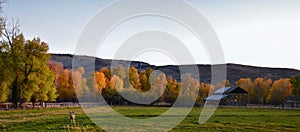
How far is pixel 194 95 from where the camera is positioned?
8675cm

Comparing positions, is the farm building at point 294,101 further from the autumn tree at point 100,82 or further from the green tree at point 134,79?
the autumn tree at point 100,82

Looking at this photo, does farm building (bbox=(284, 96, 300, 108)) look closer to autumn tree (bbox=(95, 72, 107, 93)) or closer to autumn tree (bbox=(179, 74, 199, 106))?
autumn tree (bbox=(179, 74, 199, 106))

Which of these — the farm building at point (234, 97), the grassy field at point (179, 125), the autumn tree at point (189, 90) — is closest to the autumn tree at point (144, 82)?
the autumn tree at point (189, 90)

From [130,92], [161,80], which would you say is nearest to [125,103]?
[130,92]

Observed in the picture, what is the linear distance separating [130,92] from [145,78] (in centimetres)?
652

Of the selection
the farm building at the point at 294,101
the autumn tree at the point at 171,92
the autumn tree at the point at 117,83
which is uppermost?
the autumn tree at the point at 117,83

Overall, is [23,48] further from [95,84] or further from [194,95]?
[194,95]

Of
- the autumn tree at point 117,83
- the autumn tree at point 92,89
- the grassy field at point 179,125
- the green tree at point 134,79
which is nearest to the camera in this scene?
the grassy field at point 179,125

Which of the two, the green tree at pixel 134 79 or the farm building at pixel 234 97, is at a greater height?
the green tree at pixel 134 79

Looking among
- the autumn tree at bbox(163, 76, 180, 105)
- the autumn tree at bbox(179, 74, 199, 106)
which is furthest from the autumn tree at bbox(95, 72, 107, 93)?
the autumn tree at bbox(179, 74, 199, 106)

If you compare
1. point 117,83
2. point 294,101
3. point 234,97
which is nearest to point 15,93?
point 117,83

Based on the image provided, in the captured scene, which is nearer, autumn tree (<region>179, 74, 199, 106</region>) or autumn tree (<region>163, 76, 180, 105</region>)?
autumn tree (<region>179, 74, 199, 106</region>)

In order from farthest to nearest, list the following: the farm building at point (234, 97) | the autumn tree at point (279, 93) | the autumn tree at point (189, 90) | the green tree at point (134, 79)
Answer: the autumn tree at point (279, 93)
the farm building at point (234, 97)
the autumn tree at point (189, 90)
the green tree at point (134, 79)

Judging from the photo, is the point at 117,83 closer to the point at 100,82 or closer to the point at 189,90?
the point at 100,82
